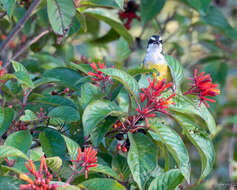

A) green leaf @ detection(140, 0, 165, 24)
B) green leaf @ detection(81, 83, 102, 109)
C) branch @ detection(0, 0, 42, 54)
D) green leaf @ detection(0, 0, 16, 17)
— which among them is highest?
green leaf @ detection(0, 0, 16, 17)

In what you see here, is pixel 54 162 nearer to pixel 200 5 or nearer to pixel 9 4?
pixel 9 4

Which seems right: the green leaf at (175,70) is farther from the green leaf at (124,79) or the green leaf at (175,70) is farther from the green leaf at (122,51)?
the green leaf at (122,51)

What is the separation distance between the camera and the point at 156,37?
3113mm

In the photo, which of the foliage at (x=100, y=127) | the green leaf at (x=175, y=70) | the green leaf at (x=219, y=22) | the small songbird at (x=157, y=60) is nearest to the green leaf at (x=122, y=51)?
the small songbird at (x=157, y=60)

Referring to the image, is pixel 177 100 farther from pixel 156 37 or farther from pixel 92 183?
pixel 156 37

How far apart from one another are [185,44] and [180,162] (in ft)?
9.29

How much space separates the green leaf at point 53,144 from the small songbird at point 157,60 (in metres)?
1.41

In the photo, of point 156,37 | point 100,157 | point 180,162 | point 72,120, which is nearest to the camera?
point 180,162

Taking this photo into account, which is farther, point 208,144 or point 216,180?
point 216,180

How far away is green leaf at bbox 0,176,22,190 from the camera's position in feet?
3.61

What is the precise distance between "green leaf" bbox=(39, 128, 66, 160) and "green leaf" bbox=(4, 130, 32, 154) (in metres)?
0.06

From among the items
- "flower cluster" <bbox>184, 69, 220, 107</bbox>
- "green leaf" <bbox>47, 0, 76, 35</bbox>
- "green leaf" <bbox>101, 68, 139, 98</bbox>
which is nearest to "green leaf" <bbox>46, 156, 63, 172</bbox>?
"green leaf" <bbox>101, 68, 139, 98</bbox>

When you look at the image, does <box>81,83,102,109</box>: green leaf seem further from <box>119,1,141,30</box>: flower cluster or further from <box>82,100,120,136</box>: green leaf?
<box>119,1,141,30</box>: flower cluster

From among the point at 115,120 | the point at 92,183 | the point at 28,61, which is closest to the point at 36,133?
the point at 115,120
